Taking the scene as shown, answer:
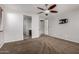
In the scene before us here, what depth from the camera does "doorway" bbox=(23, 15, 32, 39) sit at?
1760mm

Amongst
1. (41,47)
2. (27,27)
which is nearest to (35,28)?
(27,27)

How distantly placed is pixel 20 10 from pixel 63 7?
90cm

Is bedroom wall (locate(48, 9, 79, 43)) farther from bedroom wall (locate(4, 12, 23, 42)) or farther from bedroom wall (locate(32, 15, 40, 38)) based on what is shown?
bedroom wall (locate(4, 12, 23, 42))

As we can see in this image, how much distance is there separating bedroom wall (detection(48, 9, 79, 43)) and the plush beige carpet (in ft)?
0.39

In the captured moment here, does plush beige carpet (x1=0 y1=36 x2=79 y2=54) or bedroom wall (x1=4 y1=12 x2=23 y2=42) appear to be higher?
bedroom wall (x1=4 y1=12 x2=23 y2=42)

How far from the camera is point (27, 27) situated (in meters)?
1.78

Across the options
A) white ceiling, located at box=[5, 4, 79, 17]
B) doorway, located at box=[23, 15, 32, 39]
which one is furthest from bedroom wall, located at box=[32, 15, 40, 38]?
white ceiling, located at box=[5, 4, 79, 17]

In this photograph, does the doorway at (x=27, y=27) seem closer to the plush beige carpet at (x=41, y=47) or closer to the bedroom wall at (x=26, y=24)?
the bedroom wall at (x=26, y=24)

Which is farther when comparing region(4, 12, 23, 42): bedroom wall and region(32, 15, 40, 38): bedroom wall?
region(32, 15, 40, 38): bedroom wall

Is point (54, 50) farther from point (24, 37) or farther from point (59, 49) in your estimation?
point (24, 37)

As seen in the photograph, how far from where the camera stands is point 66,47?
1.62 metres

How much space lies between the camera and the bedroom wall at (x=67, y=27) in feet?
5.27

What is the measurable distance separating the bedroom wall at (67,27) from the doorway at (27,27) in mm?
458
